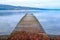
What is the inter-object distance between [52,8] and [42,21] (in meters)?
0.22

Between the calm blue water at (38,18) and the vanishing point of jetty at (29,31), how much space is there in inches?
2.1

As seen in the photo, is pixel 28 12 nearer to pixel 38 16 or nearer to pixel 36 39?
pixel 38 16

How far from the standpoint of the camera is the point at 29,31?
233cm

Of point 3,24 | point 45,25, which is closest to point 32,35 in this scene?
point 45,25

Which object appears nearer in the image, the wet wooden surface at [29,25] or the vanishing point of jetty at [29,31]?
the vanishing point of jetty at [29,31]

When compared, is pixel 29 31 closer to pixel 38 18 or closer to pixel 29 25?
pixel 29 25

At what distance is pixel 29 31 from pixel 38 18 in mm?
223

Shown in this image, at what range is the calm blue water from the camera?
235 cm

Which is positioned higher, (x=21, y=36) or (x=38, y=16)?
(x=38, y=16)

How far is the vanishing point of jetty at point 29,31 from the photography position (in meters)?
2.22

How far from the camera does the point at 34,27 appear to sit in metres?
2.37

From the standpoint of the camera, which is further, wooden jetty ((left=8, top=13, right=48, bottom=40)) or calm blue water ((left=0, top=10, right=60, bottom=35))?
calm blue water ((left=0, top=10, right=60, bottom=35))

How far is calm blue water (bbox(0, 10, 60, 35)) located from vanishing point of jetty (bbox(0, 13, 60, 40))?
5 centimetres

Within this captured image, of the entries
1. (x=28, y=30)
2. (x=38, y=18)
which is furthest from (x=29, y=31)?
(x=38, y=18)
